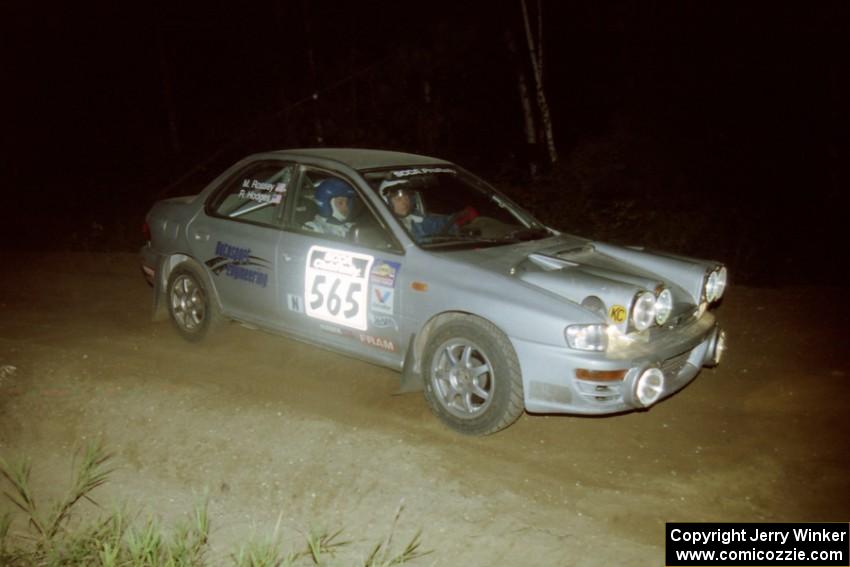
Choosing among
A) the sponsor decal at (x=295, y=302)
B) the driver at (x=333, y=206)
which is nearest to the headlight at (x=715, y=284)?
the driver at (x=333, y=206)

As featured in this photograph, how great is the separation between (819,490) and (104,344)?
5330 mm

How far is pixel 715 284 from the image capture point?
201 inches

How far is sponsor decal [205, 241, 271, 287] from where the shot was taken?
5486 mm

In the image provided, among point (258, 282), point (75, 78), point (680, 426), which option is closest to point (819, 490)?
point (680, 426)

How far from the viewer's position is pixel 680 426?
4738 millimetres

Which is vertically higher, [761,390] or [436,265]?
[436,265]

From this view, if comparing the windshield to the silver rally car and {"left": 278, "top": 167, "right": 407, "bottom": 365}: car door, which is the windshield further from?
{"left": 278, "top": 167, "right": 407, "bottom": 365}: car door

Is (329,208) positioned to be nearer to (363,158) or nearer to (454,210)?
(363,158)

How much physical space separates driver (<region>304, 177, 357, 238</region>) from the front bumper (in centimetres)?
168

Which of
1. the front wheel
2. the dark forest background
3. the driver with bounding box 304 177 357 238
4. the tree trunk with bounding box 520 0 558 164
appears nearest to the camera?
Answer: the front wheel

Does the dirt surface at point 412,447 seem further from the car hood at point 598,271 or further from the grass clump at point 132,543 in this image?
the car hood at point 598,271

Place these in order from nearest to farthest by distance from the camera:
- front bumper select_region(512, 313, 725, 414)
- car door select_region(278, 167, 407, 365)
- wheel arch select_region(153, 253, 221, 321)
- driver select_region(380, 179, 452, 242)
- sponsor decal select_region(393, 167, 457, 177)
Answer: front bumper select_region(512, 313, 725, 414) → car door select_region(278, 167, 407, 365) → driver select_region(380, 179, 452, 242) → sponsor decal select_region(393, 167, 457, 177) → wheel arch select_region(153, 253, 221, 321)

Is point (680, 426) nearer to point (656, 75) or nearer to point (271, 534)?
point (271, 534)

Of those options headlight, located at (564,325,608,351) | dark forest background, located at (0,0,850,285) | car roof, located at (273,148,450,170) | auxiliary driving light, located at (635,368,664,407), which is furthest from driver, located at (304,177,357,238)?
dark forest background, located at (0,0,850,285)
